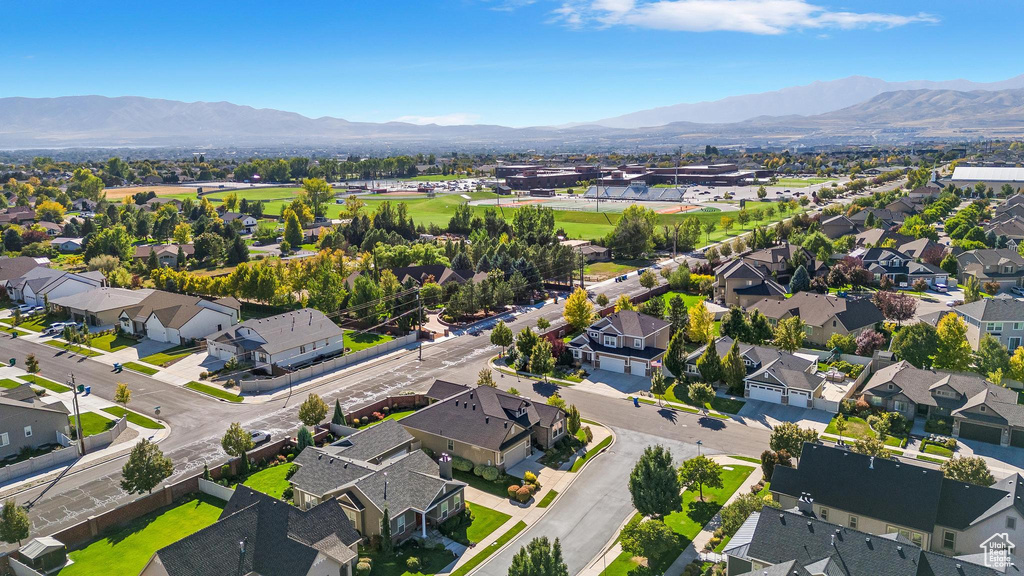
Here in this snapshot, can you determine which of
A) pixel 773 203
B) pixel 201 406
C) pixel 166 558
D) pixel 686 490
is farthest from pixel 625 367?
pixel 773 203

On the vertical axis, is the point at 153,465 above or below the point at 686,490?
above

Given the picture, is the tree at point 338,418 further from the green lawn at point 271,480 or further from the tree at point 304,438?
the green lawn at point 271,480

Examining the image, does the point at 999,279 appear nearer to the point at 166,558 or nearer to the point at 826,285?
the point at 826,285

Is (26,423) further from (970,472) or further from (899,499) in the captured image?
(970,472)

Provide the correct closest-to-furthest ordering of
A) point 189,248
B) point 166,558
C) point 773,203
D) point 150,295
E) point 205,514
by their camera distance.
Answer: point 166,558
point 205,514
point 150,295
point 189,248
point 773,203

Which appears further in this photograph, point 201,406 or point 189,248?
point 189,248

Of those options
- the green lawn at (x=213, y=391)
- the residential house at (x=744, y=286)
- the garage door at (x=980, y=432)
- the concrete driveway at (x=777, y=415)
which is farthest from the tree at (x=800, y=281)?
the green lawn at (x=213, y=391)

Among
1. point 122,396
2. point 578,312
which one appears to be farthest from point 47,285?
point 578,312
